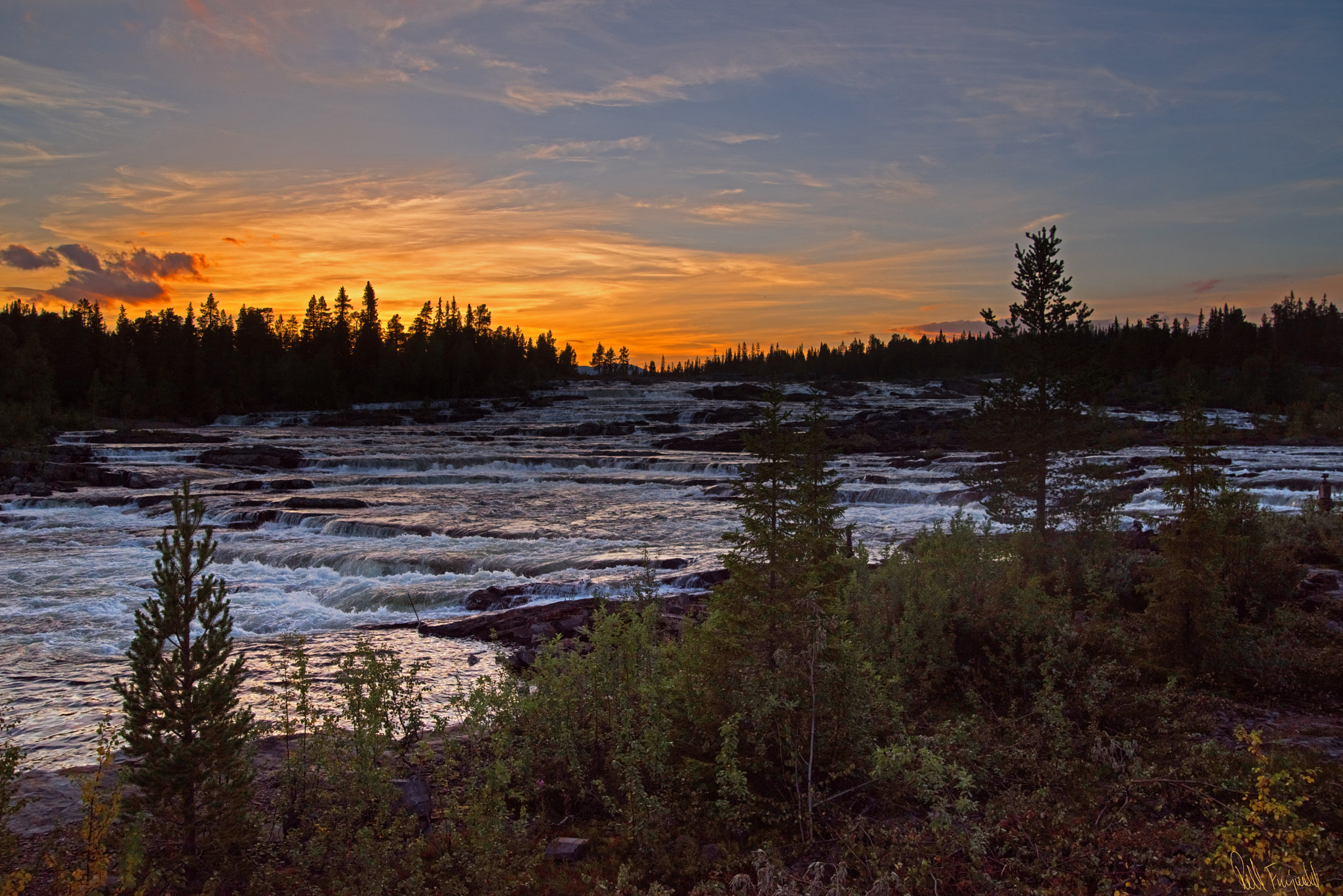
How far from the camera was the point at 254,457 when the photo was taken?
36406 millimetres

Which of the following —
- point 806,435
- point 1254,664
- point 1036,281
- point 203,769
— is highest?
point 1036,281

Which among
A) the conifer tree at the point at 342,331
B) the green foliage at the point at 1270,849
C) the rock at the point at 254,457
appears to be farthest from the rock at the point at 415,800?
the conifer tree at the point at 342,331

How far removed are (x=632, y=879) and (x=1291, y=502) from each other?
25.3 metres

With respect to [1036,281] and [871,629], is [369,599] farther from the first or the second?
[1036,281]

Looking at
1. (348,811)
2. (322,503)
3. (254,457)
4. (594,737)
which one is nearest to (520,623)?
(594,737)

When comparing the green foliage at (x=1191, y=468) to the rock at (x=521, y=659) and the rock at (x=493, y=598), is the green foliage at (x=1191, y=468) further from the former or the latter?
the rock at (x=493, y=598)

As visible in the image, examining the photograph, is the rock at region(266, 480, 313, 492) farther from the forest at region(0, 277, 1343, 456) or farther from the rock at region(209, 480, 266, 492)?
the forest at region(0, 277, 1343, 456)

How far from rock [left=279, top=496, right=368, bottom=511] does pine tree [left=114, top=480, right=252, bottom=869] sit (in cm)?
2003

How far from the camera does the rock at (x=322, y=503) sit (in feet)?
77.4

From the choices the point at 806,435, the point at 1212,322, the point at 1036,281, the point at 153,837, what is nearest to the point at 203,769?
the point at 153,837

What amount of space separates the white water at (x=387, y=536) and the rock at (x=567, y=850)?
4.70 metres

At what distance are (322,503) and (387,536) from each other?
5885 millimetres

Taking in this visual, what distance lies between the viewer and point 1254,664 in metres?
7.82

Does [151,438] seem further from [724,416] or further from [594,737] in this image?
[594,737]
